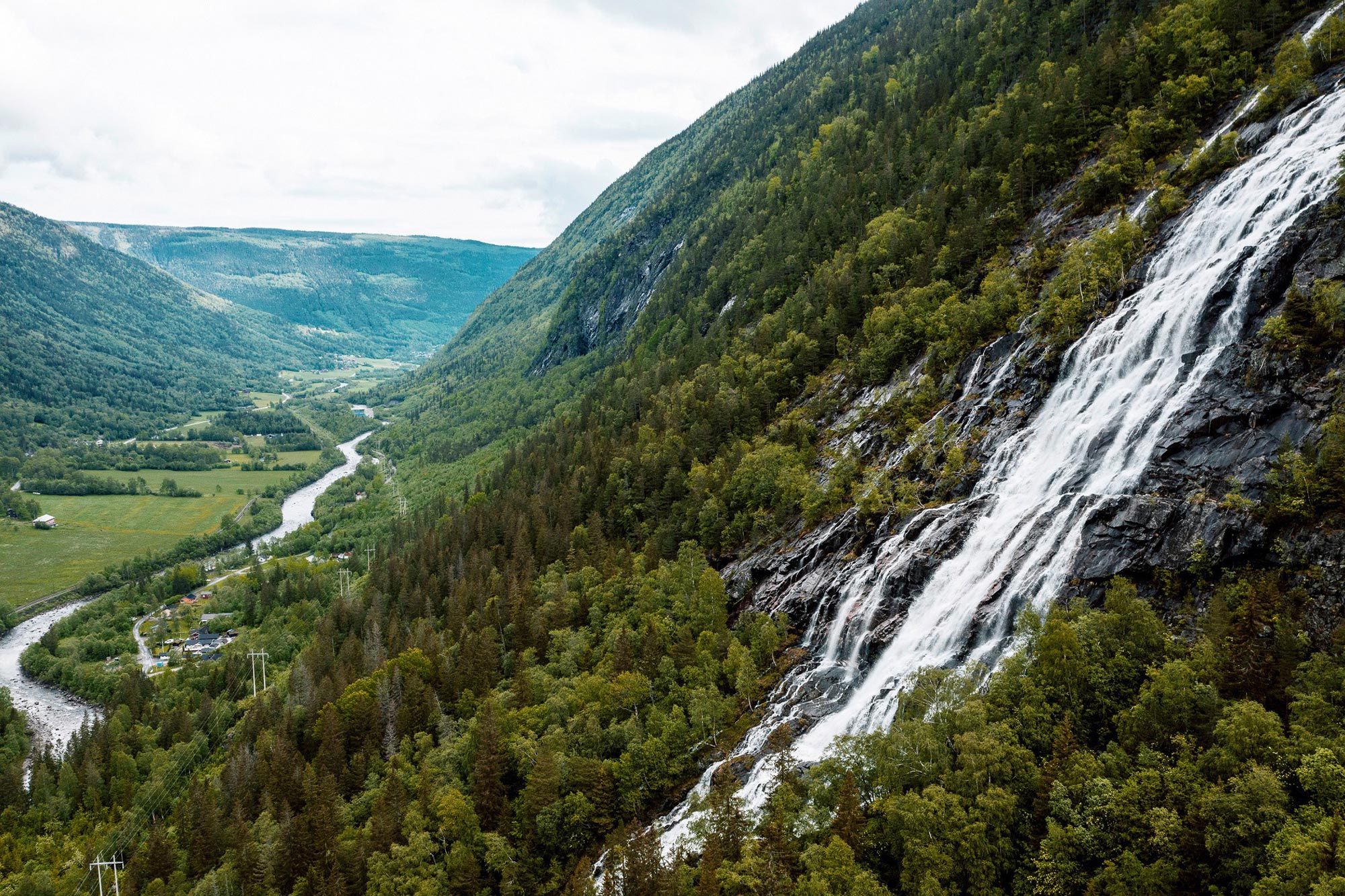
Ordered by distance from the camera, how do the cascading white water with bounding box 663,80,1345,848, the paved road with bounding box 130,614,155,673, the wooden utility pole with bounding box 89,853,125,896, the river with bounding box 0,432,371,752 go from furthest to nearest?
1. the paved road with bounding box 130,614,155,673
2. the river with bounding box 0,432,371,752
3. the wooden utility pole with bounding box 89,853,125,896
4. the cascading white water with bounding box 663,80,1345,848

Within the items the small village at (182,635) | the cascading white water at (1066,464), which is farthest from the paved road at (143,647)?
the cascading white water at (1066,464)

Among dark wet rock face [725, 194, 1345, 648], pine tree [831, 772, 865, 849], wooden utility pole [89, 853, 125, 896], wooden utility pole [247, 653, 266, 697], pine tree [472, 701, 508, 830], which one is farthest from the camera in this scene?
wooden utility pole [247, 653, 266, 697]

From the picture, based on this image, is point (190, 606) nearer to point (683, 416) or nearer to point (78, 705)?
point (78, 705)

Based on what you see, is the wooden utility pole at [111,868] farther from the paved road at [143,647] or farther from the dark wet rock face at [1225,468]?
the dark wet rock face at [1225,468]

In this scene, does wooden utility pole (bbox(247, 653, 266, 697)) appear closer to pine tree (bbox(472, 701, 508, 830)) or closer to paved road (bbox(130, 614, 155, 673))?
paved road (bbox(130, 614, 155, 673))

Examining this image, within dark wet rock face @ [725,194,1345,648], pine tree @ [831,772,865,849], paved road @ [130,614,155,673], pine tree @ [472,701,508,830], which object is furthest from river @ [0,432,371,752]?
dark wet rock face @ [725,194,1345,648]

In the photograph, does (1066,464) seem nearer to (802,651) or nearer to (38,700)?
(802,651)

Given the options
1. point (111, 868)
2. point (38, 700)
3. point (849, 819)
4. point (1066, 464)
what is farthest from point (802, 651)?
point (38, 700)
